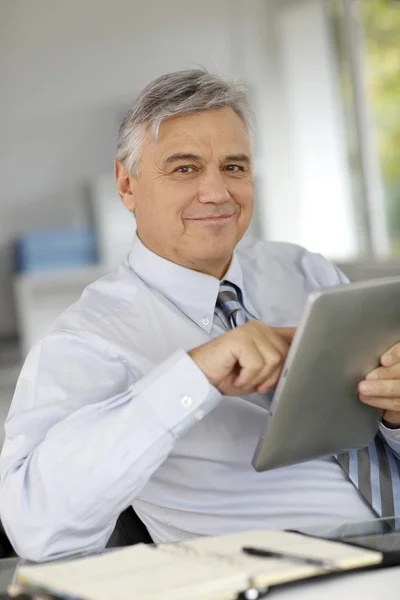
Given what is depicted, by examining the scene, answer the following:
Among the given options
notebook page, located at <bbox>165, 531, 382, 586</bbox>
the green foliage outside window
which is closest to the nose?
notebook page, located at <bbox>165, 531, 382, 586</bbox>

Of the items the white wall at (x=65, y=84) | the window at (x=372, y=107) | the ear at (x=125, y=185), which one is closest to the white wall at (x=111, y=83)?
the white wall at (x=65, y=84)

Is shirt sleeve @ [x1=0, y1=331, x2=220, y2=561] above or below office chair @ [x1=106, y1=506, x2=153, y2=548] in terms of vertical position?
above

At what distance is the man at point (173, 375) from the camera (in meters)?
1.36

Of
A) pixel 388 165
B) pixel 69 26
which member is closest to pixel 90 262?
pixel 69 26

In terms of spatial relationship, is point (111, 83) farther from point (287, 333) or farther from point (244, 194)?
point (287, 333)

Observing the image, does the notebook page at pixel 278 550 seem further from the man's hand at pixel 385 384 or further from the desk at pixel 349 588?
the man's hand at pixel 385 384

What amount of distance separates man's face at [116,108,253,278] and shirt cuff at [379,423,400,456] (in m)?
0.42

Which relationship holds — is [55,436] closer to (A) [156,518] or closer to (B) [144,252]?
(A) [156,518]

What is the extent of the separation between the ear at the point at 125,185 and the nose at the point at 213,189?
0.51 feet

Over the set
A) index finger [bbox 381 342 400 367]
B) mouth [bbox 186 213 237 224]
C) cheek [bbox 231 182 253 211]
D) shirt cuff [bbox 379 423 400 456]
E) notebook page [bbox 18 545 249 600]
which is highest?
cheek [bbox 231 182 253 211]

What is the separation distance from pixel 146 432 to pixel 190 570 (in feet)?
1.22

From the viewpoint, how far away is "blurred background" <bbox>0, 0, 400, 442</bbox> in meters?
5.24

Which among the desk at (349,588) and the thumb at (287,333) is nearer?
the desk at (349,588)

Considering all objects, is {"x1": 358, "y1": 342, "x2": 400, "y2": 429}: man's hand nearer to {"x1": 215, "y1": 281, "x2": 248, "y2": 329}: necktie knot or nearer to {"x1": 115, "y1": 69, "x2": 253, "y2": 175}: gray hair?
{"x1": 215, "y1": 281, "x2": 248, "y2": 329}: necktie knot
